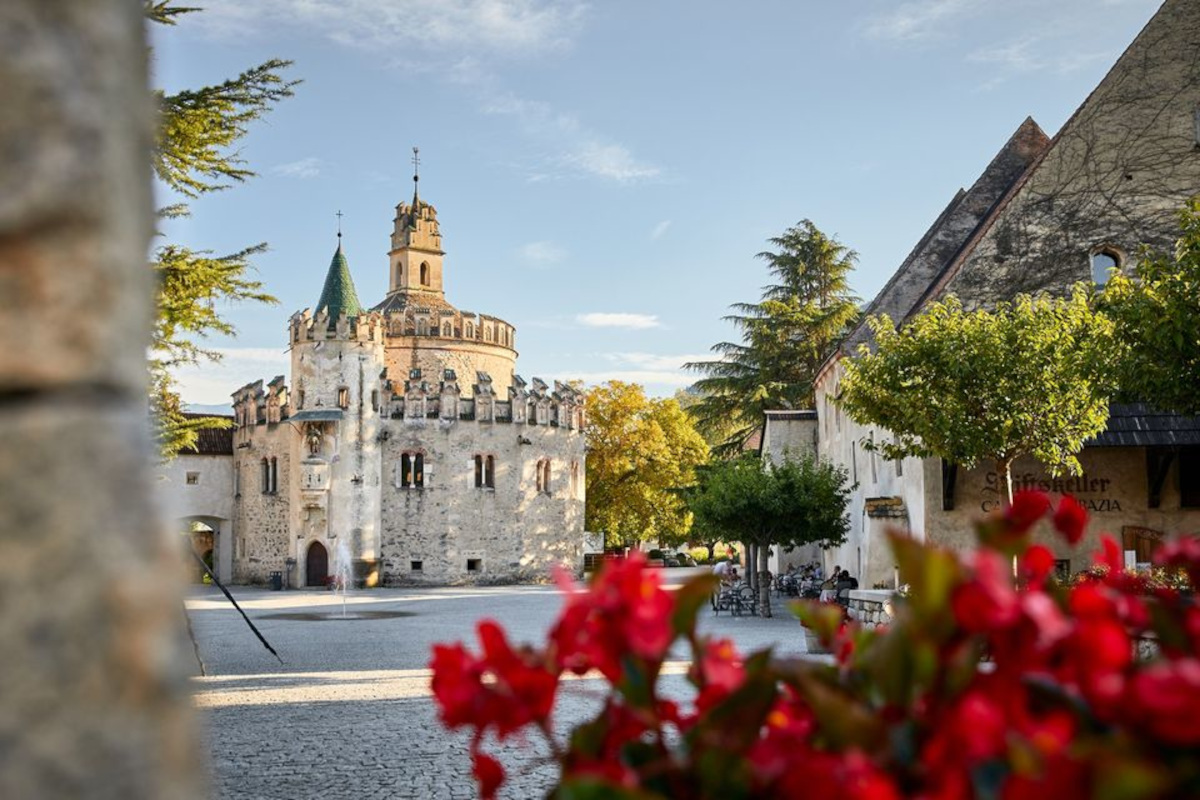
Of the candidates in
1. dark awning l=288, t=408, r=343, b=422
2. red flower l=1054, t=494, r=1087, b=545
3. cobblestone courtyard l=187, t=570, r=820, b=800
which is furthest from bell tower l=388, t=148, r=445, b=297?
red flower l=1054, t=494, r=1087, b=545

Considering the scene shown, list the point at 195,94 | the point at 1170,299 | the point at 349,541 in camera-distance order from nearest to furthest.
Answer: the point at 195,94, the point at 1170,299, the point at 349,541

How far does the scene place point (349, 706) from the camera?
13570mm

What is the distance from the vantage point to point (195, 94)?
38.9ft

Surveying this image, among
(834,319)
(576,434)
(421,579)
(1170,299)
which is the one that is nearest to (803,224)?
(834,319)

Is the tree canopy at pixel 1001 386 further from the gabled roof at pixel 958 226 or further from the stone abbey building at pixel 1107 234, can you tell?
the gabled roof at pixel 958 226

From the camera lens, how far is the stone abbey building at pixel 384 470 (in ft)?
159

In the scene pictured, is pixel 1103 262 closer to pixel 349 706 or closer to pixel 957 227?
pixel 957 227

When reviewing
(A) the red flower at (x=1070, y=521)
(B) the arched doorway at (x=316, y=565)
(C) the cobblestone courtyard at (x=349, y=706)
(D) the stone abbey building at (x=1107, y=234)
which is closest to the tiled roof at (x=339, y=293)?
(B) the arched doorway at (x=316, y=565)

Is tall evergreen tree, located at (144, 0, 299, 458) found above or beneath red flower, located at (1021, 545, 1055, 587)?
above

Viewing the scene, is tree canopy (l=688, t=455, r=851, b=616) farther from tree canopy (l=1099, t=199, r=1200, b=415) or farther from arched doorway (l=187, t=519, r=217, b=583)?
arched doorway (l=187, t=519, r=217, b=583)

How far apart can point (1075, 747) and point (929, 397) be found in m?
17.0

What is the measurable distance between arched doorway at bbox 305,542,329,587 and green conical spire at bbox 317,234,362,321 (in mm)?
10385

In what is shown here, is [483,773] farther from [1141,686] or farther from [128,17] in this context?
[128,17]

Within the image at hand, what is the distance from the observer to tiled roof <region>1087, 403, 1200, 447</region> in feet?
65.4
